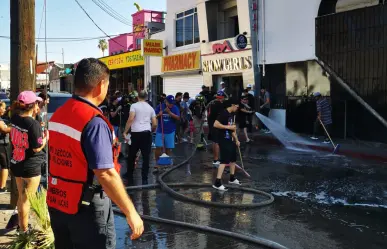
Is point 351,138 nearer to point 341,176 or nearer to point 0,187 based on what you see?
point 341,176

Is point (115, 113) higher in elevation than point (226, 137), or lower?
higher

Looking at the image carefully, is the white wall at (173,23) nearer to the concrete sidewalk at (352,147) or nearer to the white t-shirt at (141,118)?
the concrete sidewalk at (352,147)

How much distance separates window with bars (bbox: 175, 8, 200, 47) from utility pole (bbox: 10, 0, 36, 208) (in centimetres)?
1853

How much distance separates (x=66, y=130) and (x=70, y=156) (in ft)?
0.54

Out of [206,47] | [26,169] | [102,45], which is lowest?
[26,169]

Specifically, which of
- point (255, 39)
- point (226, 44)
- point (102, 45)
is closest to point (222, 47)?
point (226, 44)

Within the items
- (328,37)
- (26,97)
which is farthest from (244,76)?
(26,97)

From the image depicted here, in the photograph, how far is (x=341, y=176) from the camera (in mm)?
9023

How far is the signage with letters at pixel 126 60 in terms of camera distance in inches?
1183

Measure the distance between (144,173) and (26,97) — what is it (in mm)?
3832

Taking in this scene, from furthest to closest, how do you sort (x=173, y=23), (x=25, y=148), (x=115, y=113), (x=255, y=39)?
(x=173, y=23) < (x=255, y=39) < (x=115, y=113) < (x=25, y=148)

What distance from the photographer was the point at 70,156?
2643mm

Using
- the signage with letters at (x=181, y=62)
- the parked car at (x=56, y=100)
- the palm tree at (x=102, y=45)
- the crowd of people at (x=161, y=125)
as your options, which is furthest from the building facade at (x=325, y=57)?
the palm tree at (x=102, y=45)

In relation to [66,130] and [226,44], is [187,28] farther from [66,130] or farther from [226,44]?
[66,130]
